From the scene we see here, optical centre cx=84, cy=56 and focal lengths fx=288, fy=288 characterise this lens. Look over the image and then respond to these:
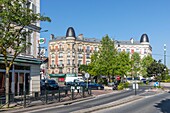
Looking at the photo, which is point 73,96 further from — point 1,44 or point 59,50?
point 59,50

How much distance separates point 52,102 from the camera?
23.8 metres

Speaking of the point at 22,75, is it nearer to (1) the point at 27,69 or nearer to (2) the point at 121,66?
(1) the point at 27,69

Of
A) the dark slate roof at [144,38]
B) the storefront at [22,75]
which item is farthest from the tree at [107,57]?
the dark slate roof at [144,38]

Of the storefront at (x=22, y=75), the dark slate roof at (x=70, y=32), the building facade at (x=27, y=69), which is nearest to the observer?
the storefront at (x=22, y=75)

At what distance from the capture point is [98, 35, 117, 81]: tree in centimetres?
5747

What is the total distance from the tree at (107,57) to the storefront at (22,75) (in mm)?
28218

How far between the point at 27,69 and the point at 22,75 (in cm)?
99

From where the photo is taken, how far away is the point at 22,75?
28.6 m

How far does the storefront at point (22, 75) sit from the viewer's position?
26.3 metres

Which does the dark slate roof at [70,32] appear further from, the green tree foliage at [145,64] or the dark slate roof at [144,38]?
the dark slate roof at [144,38]

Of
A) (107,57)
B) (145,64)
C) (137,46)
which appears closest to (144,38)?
(137,46)

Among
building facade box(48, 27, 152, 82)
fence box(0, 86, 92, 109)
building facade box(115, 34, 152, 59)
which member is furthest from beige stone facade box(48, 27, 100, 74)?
fence box(0, 86, 92, 109)

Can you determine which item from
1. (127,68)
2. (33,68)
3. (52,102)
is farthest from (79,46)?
(52,102)

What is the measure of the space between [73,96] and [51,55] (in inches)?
2746
